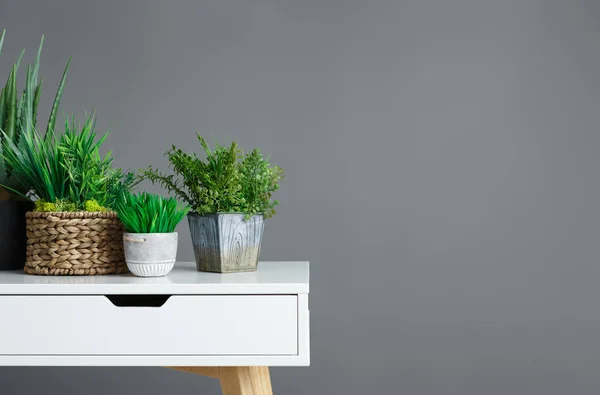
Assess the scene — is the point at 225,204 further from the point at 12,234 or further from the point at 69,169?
the point at 12,234

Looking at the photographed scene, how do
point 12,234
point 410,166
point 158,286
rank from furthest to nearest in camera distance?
1. point 410,166
2. point 12,234
3. point 158,286

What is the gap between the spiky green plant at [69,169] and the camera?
119 centimetres

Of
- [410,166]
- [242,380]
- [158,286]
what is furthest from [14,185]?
[410,166]

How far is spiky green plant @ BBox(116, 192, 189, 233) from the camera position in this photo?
1.16m

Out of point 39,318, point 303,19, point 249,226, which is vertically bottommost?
point 39,318

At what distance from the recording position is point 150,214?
1.17m

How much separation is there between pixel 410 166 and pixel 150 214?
1292 mm

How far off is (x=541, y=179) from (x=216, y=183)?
1.41m

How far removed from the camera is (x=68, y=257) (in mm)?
1185

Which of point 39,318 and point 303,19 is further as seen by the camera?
point 303,19

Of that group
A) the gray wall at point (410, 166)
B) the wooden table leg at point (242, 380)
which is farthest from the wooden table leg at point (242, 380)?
the gray wall at point (410, 166)

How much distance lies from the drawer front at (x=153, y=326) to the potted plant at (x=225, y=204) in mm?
147

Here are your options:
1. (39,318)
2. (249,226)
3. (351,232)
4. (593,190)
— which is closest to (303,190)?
(351,232)

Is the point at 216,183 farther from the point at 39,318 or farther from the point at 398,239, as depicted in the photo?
the point at 398,239
